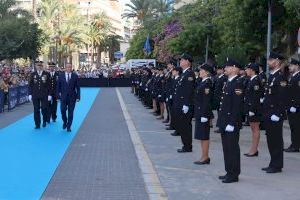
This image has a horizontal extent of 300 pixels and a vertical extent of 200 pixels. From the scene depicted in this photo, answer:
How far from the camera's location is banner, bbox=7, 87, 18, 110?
23.3 metres

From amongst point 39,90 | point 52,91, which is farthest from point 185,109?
point 52,91

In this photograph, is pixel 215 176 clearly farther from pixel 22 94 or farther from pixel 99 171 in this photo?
pixel 22 94

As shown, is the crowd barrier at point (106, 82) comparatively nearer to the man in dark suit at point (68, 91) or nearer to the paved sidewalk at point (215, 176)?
the man in dark suit at point (68, 91)

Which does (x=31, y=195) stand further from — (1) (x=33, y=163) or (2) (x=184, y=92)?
(2) (x=184, y=92)

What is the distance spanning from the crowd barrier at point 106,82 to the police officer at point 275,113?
43.6 meters

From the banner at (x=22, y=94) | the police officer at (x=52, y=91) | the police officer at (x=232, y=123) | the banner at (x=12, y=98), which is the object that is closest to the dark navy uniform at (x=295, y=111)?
the police officer at (x=232, y=123)

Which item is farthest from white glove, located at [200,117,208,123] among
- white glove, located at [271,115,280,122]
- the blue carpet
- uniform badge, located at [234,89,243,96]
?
the blue carpet

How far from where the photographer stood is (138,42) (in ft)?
218

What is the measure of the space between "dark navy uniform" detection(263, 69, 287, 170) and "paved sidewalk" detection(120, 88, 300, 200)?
329 millimetres

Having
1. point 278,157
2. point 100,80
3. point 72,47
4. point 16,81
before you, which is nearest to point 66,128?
point 278,157

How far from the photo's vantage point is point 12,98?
79.3 ft

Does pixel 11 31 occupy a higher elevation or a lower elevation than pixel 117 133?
higher

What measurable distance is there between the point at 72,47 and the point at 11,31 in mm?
37814

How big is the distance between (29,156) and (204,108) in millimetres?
3862
